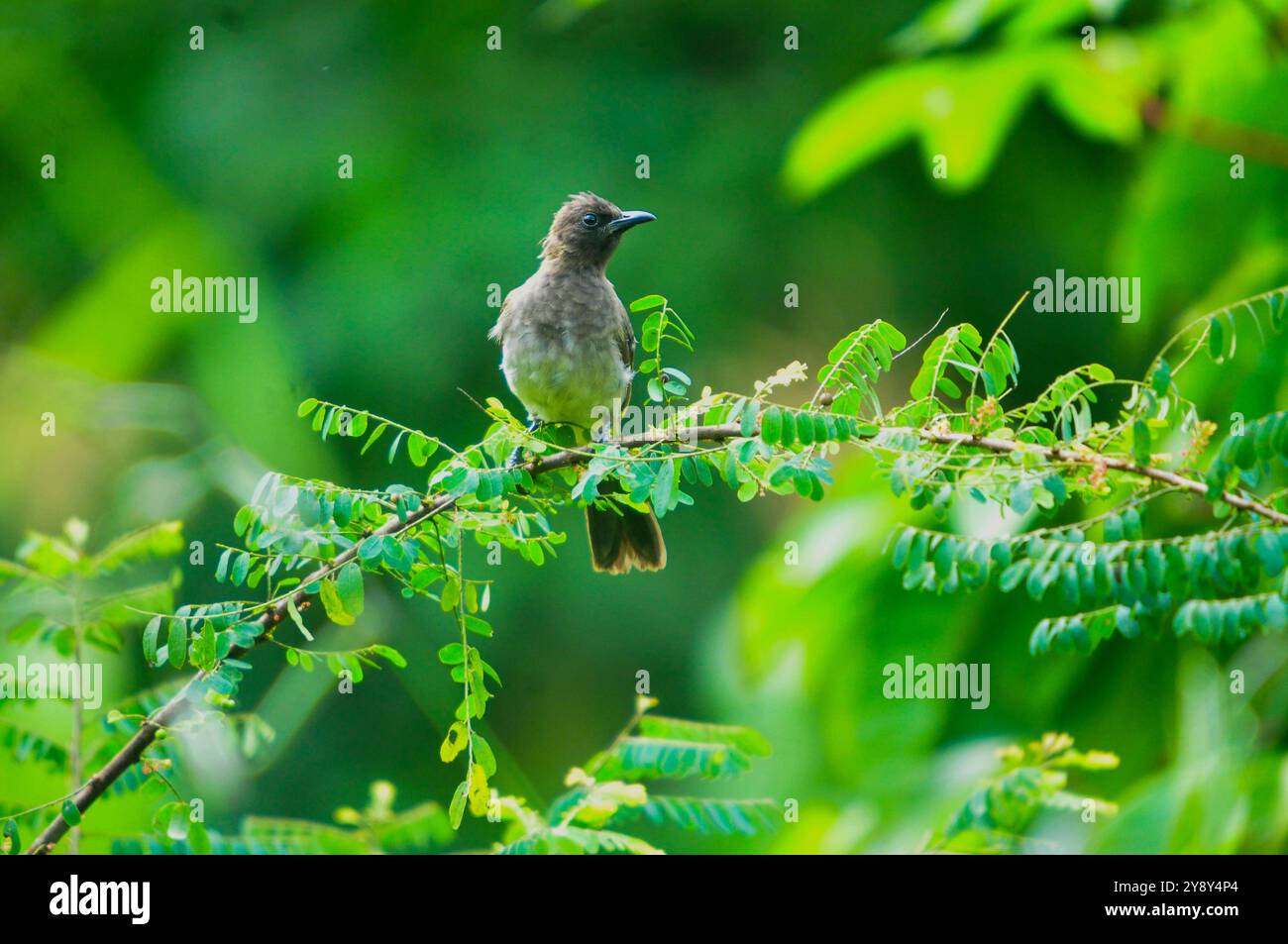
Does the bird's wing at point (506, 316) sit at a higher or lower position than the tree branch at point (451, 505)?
higher

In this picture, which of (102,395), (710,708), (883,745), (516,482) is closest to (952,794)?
(883,745)

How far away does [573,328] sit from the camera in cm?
441

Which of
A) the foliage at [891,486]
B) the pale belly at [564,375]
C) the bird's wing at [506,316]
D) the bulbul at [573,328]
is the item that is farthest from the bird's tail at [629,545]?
the foliage at [891,486]

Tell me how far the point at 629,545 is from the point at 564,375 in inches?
28.3

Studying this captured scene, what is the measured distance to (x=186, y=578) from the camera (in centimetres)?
627

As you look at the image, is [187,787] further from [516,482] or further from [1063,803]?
[1063,803]

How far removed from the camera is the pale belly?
171 inches

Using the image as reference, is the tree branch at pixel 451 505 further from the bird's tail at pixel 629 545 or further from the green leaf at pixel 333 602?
the bird's tail at pixel 629 545

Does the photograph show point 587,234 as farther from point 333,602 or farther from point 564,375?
point 333,602

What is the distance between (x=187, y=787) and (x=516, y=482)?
88.3 inches

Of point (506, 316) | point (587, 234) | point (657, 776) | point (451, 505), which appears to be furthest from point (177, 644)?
point (587, 234)

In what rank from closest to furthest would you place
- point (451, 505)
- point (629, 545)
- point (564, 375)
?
point (451, 505) < point (629, 545) < point (564, 375)

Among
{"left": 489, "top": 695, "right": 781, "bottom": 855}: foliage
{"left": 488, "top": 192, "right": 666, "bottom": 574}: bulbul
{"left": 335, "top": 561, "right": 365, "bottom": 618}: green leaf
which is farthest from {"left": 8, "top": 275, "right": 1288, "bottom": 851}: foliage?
{"left": 488, "top": 192, "right": 666, "bottom": 574}: bulbul

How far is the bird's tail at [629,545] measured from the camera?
3.88 m
